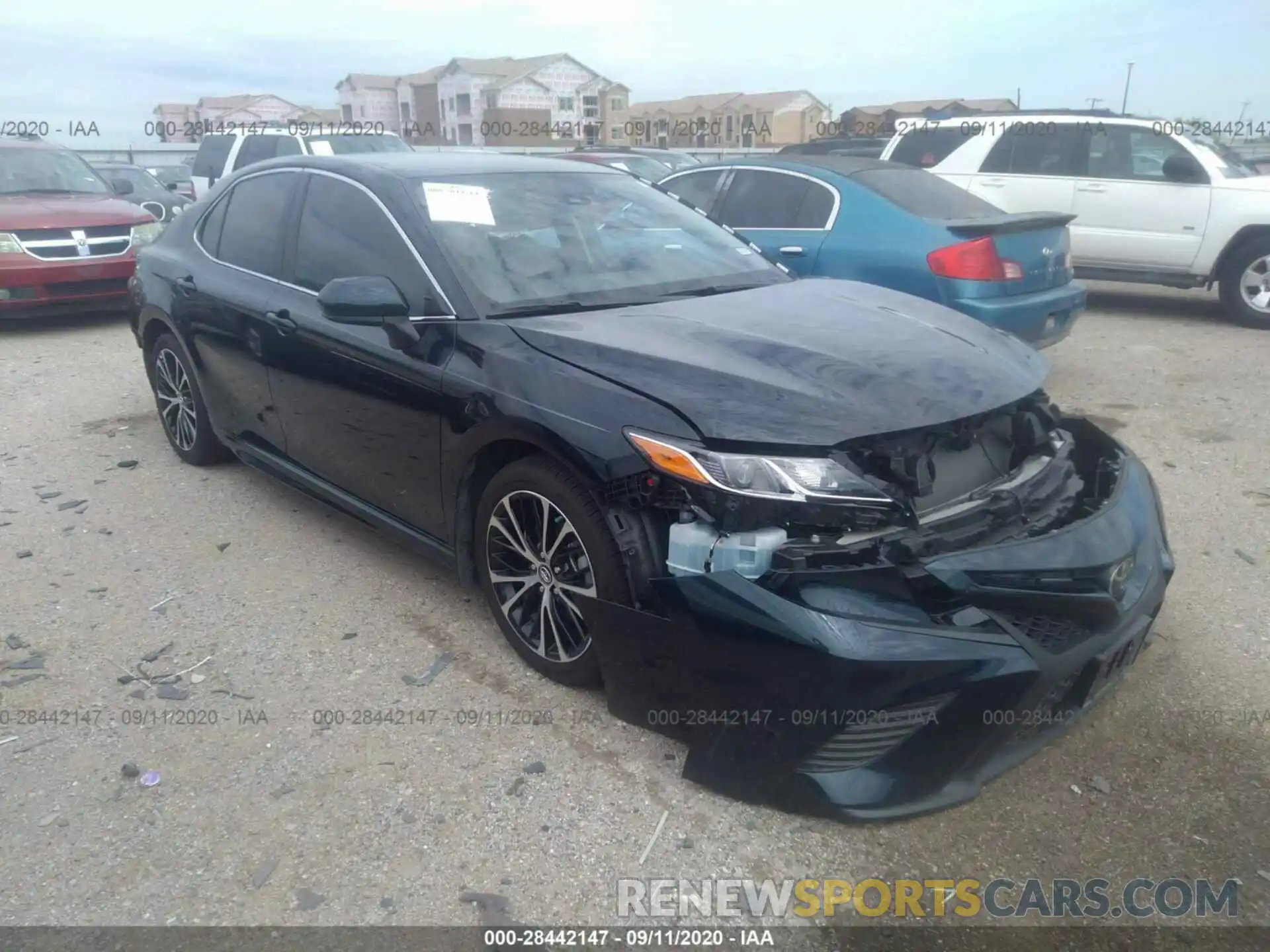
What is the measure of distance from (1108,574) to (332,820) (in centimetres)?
216

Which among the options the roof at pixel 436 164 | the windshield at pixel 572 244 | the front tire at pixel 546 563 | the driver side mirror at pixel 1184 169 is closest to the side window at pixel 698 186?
the roof at pixel 436 164

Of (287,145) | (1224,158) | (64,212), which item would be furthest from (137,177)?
(1224,158)

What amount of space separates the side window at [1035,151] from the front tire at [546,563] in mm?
7916

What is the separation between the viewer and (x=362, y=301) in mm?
3242

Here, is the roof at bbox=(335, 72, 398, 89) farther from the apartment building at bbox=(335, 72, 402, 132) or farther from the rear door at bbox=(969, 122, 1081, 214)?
the rear door at bbox=(969, 122, 1081, 214)

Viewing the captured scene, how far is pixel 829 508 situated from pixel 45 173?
1036 cm

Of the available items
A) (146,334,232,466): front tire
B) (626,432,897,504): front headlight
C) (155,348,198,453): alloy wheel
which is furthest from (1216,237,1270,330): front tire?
(155,348,198,453): alloy wheel

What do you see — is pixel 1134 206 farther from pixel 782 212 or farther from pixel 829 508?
pixel 829 508

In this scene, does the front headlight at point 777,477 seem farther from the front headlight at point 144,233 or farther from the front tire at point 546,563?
the front headlight at point 144,233

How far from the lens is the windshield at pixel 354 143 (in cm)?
1330

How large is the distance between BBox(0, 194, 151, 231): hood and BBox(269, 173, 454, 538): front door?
6112 mm

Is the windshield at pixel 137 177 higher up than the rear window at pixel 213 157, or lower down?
lower down

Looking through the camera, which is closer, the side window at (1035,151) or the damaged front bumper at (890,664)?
the damaged front bumper at (890,664)

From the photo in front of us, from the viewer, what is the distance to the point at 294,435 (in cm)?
415
